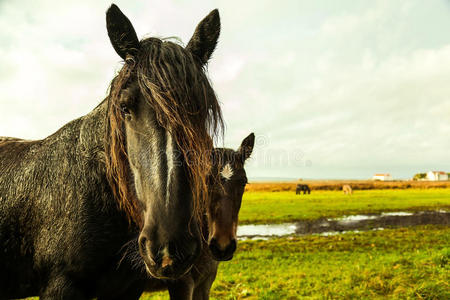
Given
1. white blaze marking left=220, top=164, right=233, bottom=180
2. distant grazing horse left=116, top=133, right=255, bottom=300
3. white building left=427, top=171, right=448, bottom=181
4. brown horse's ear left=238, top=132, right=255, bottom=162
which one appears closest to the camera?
distant grazing horse left=116, top=133, right=255, bottom=300

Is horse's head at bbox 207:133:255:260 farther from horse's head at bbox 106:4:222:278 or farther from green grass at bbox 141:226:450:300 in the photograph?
green grass at bbox 141:226:450:300

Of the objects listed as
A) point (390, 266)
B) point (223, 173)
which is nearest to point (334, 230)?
point (390, 266)

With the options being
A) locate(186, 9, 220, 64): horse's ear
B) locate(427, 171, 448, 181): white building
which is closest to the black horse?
locate(186, 9, 220, 64): horse's ear

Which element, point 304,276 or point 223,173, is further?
point 304,276

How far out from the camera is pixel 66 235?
6.56 feet

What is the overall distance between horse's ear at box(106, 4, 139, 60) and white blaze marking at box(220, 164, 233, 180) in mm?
3052

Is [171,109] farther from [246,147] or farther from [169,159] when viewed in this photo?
[246,147]

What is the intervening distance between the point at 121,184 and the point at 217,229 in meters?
2.55

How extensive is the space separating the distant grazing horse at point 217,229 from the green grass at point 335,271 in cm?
231

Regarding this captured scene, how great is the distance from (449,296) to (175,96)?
22.3 ft

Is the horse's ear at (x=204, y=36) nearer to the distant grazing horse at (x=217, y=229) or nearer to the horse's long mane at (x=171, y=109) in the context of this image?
the horse's long mane at (x=171, y=109)

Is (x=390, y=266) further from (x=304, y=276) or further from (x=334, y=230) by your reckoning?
(x=334, y=230)

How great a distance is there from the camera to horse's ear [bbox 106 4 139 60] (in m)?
2.05

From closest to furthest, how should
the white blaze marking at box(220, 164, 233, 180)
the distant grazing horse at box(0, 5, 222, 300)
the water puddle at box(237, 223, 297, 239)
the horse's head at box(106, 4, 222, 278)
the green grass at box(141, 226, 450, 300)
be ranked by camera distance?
1. the horse's head at box(106, 4, 222, 278)
2. the distant grazing horse at box(0, 5, 222, 300)
3. the white blaze marking at box(220, 164, 233, 180)
4. the green grass at box(141, 226, 450, 300)
5. the water puddle at box(237, 223, 297, 239)
